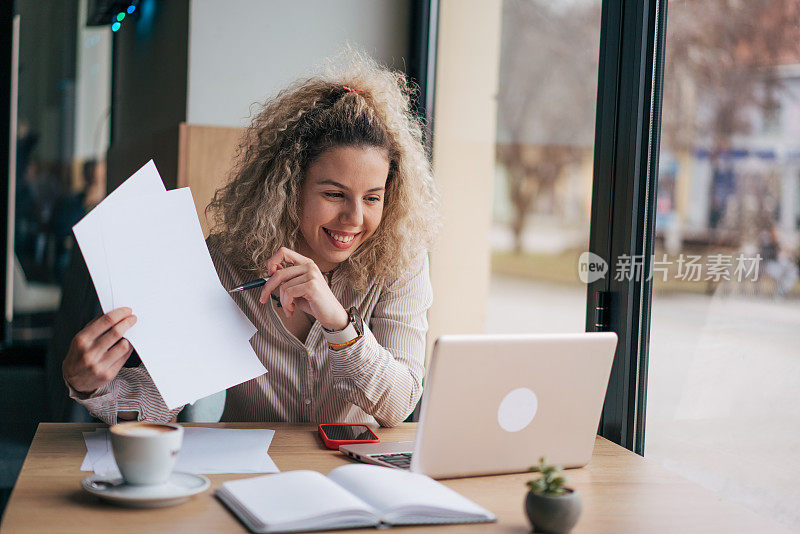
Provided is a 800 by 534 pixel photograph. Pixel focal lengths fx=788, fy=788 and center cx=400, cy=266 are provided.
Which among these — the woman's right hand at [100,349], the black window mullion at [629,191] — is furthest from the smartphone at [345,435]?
the black window mullion at [629,191]

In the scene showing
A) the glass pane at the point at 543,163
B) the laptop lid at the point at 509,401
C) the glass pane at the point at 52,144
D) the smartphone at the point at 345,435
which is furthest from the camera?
the glass pane at the point at 52,144

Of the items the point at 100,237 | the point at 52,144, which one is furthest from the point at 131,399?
the point at 52,144

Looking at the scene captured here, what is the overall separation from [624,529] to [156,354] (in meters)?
0.70

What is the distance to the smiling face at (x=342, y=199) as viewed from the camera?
1608mm

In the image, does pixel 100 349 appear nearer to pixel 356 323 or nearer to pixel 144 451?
pixel 144 451

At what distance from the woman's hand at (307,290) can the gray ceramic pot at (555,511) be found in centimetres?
54

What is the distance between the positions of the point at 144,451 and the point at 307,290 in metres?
0.46

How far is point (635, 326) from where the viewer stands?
160 centimetres

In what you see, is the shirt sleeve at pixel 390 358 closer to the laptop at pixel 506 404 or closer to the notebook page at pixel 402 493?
the laptop at pixel 506 404

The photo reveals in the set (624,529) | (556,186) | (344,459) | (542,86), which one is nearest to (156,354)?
(344,459)

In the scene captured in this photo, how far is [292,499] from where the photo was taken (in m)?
0.93

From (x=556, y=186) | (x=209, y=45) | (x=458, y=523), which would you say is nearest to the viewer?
(x=458, y=523)

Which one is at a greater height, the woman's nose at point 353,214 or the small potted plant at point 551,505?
the woman's nose at point 353,214

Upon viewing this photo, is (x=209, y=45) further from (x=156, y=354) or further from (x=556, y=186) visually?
(x=156, y=354)
